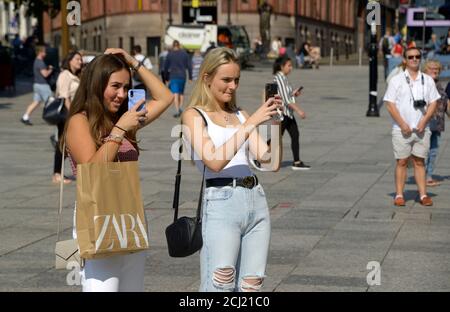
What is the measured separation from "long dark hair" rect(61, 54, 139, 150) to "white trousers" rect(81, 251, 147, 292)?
53 centimetres

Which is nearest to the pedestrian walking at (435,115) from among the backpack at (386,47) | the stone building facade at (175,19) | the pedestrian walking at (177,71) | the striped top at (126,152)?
the striped top at (126,152)

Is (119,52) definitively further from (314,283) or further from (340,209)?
(340,209)

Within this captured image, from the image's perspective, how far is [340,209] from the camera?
35.9ft

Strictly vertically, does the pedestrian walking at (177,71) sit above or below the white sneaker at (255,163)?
below

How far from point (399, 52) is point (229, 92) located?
1390 inches

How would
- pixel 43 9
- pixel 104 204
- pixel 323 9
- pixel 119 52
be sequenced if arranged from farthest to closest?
pixel 323 9 → pixel 43 9 → pixel 119 52 → pixel 104 204

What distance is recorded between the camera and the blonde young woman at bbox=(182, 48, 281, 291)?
16.9 ft

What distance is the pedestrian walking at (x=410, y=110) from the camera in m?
11.0

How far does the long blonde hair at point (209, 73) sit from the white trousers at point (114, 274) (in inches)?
36.4

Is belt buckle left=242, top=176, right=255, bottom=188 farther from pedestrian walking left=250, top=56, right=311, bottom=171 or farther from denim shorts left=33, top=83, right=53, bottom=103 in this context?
denim shorts left=33, top=83, right=53, bottom=103

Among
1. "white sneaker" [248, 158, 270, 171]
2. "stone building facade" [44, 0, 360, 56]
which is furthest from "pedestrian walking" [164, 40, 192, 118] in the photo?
"stone building facade" [44, 0, 360, 56]

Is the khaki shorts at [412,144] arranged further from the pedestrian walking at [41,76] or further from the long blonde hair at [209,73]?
the pedestrian walking at [41,76]
